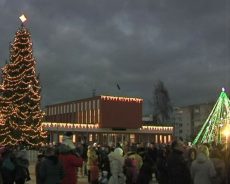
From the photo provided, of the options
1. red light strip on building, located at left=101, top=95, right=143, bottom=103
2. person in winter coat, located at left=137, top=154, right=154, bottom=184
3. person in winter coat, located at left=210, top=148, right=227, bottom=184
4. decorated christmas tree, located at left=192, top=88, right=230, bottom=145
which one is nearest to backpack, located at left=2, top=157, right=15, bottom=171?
person in winter coat, located at left=137, top=154, right=154, bottom=184

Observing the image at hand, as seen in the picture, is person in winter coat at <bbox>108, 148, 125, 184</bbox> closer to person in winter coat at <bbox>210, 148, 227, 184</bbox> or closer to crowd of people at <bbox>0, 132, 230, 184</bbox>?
crowd of people at <bbox>0, 132, 230, 184</bbox>

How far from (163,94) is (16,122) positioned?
172 ft

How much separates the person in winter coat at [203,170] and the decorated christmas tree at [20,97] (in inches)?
1161

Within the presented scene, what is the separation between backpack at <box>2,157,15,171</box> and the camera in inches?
525

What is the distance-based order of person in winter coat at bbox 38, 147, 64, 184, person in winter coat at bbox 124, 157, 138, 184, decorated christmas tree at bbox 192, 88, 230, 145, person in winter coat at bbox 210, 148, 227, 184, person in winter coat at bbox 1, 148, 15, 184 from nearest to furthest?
→ person in winter coat at bbox 38, 147, 64, 184 < person in winter coat at bbox 210, 148, 227, 184 < person in winter coat at bbox 1, 148, 15, 184 < person in winter coat at bbox 124, 157, 138, 184 < decorated christmas tree at bbox 192, 88, 230, 145

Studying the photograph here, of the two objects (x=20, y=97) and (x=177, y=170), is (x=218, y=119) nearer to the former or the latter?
(x=20, y=97)

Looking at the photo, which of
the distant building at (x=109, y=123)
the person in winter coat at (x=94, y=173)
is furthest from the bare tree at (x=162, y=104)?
the person in winter coat at (x=94, y=173)

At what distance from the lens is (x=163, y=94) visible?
8969cm

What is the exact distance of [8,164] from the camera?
1338 centimetres

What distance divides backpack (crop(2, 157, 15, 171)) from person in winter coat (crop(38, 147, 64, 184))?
12.7ft

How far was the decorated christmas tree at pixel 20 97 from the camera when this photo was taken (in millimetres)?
39344

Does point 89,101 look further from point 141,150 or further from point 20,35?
point 141,150

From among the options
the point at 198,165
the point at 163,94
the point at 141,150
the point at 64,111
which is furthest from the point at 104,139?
the point at 198,165

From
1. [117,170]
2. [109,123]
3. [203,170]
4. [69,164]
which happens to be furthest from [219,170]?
[109,123]
